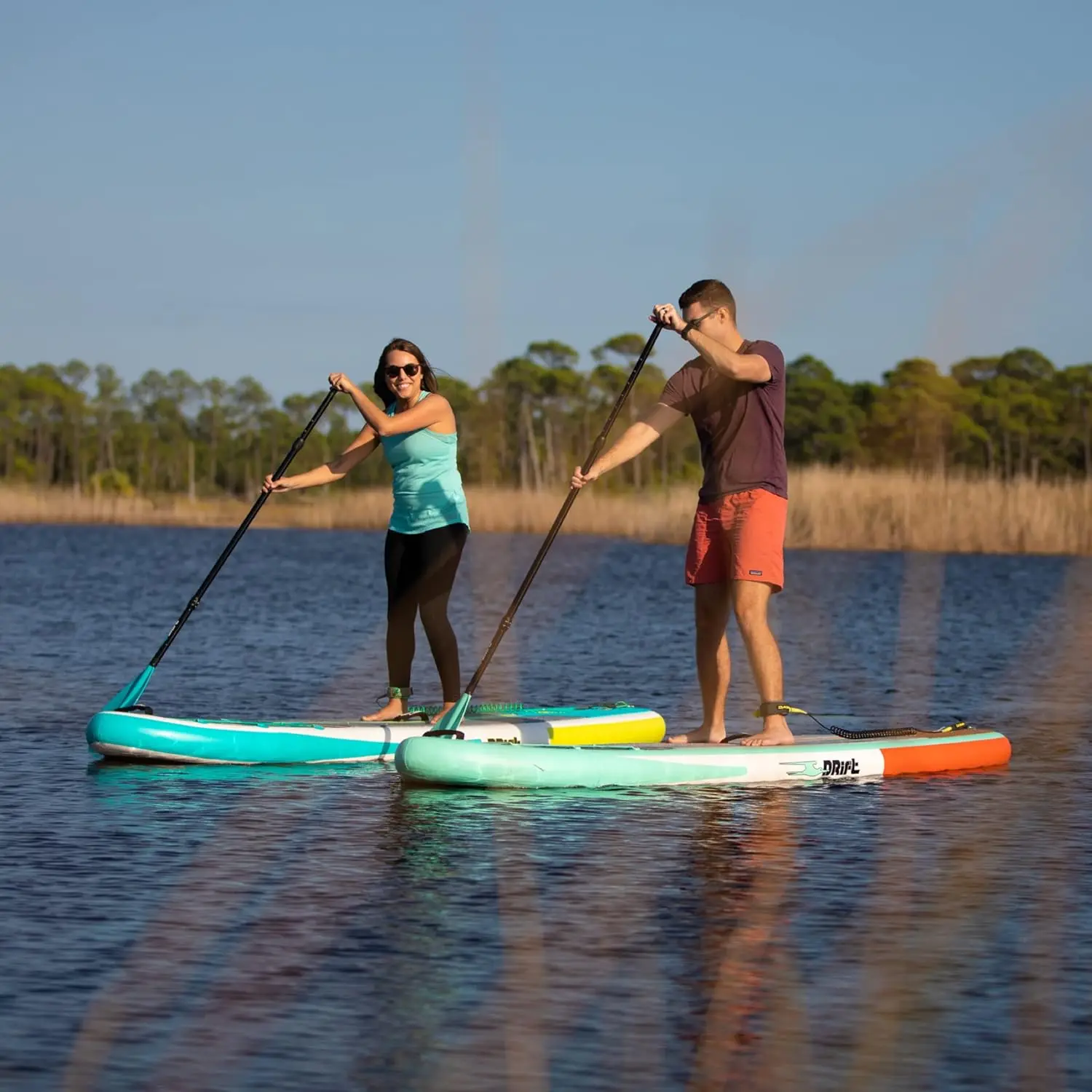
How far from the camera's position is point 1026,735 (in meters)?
10.5

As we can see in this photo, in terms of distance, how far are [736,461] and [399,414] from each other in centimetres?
168

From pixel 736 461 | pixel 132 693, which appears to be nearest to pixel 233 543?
pixel 132 693

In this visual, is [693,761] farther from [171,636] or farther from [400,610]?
[171,636]

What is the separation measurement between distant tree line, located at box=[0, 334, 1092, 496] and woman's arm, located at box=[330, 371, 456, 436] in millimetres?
76891

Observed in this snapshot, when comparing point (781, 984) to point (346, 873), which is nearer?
point (781, 984)

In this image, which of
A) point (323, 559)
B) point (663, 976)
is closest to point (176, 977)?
point (663, 976)

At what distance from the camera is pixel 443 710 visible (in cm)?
934

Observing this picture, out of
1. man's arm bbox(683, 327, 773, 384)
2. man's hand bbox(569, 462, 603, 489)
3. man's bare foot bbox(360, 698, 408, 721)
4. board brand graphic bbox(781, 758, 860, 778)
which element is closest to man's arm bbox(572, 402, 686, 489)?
man's hand bbox(569, 462, 603, 489)

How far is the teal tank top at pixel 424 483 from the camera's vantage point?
9117mm

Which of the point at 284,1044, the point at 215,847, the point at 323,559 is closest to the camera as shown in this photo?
the point at 284,1044

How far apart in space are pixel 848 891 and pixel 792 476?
3153 centimetres

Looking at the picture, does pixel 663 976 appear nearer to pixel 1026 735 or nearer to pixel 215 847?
pixel 215 847

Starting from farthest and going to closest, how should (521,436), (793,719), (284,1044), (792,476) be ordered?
1. (521,436)
2. (792,476)
3. (793,719)
4. (284,1044)

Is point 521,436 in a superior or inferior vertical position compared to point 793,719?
superior
